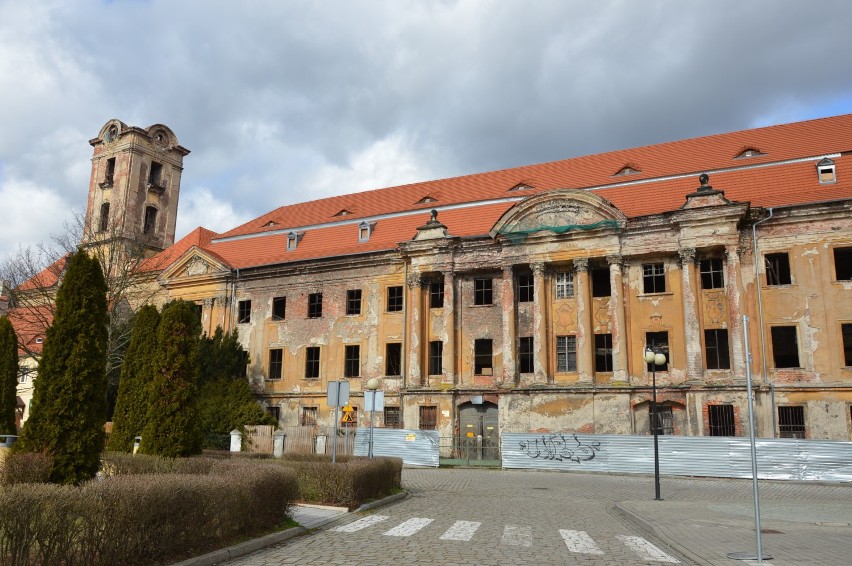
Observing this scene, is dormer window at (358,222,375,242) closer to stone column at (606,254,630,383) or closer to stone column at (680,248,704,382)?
stone column at (606,254,630,383)

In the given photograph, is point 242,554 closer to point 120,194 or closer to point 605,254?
point 605,254

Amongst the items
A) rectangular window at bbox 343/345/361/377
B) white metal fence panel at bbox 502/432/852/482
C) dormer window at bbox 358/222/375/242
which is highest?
dormer window at bbox 358/222/375/242

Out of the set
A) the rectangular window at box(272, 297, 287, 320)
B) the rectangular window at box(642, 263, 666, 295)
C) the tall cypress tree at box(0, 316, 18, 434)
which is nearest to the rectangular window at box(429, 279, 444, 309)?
the rectangular window at box(272, 297, 287, 320)

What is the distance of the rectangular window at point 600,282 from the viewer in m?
32.5

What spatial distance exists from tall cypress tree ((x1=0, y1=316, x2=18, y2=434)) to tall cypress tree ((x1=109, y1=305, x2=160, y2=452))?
3.01 meters

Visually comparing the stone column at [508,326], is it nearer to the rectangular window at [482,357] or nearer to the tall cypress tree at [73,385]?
the rectangular window at [482,357]

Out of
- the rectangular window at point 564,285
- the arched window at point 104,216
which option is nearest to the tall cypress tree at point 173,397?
the rectangular window at point 564,285

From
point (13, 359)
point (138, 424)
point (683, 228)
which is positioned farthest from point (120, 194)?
point (683, 228)

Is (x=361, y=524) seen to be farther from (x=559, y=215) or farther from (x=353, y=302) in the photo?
(x=353, y=302)

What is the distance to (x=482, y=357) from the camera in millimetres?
34000

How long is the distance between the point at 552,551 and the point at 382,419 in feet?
84.8

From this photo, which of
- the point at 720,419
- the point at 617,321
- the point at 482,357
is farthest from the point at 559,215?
the point at 720,419

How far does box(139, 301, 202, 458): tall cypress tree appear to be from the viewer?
593 inches

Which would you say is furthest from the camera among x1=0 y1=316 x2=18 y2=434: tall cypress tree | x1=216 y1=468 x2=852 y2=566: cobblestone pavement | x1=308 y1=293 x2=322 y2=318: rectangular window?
x1=308 y1=293 x2=322 y2=318: rectangular window
